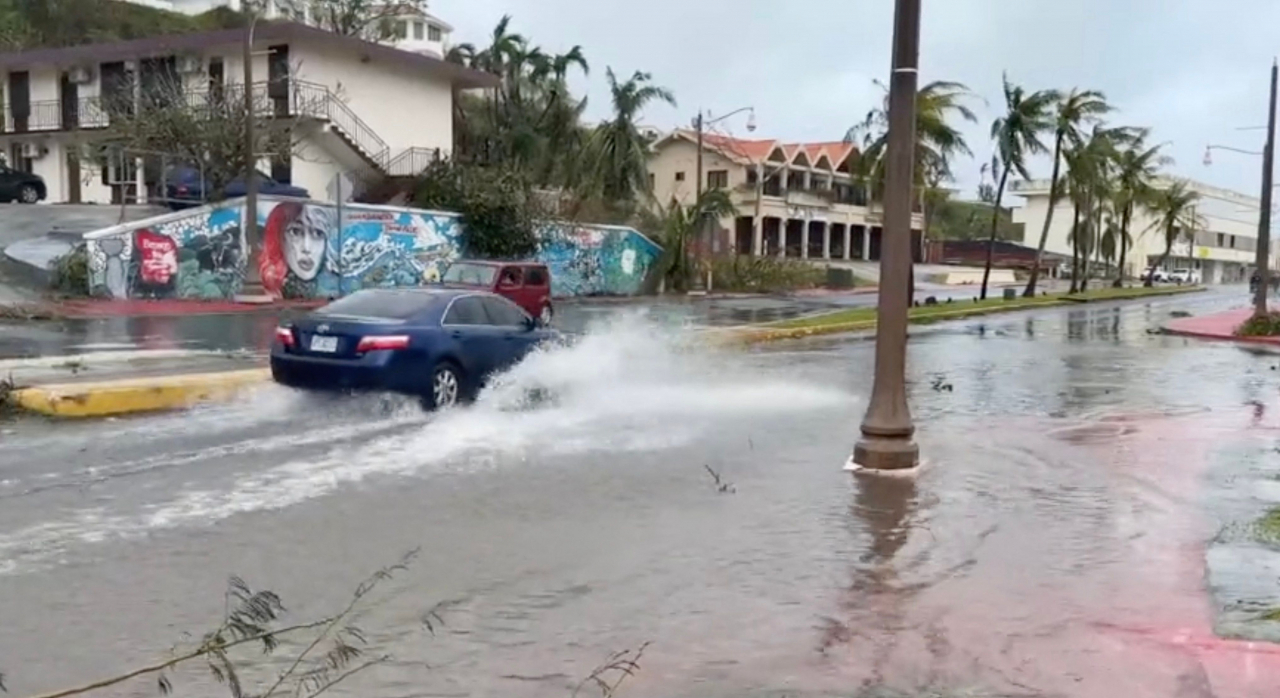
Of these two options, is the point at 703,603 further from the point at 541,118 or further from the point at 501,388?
the point at 541,118

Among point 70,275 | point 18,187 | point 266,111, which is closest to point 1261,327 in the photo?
point 70,275

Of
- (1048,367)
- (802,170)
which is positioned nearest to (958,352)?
(1048,367)

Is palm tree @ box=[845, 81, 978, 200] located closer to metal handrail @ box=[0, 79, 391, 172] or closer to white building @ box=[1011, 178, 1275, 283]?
metal handrail @ box=[0, 79, 391, 172]

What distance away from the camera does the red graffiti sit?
102 ft

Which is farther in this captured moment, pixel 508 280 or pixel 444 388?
pixel 508 280

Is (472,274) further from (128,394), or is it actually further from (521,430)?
(521,430)

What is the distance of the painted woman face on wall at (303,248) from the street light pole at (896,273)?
2713 cm

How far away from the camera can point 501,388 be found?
14188 millimetres

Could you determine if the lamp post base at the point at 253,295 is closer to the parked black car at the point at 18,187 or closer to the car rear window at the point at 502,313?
the parked black car at the point at 18,187

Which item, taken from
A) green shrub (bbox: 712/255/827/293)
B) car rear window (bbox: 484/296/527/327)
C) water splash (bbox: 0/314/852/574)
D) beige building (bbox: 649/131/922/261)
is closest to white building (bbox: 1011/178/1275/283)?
beige building (bbox: 649/131/922/261)

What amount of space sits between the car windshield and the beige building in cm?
4030

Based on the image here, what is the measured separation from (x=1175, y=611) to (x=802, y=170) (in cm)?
7589

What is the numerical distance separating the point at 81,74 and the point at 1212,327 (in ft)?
136

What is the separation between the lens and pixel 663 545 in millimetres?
7738
